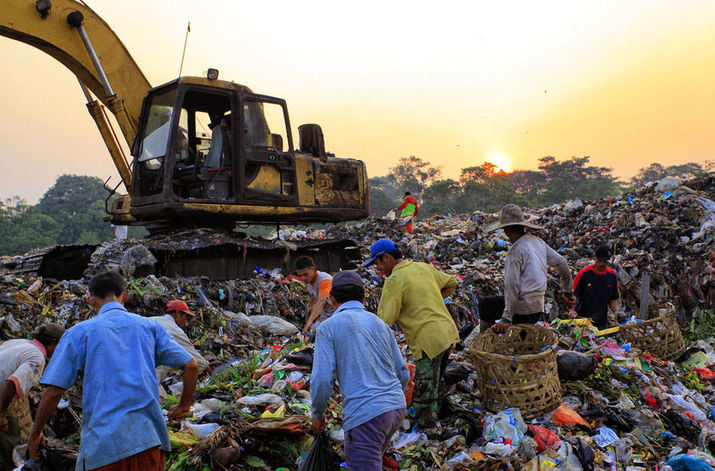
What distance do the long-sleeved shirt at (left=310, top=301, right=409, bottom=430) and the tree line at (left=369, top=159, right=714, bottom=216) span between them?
27852 mm

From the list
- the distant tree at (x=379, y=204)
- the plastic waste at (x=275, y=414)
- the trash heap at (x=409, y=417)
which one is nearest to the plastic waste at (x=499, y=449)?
the trash heap at (x=409, y=417)

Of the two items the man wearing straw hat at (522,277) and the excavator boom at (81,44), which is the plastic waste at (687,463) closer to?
the man wearing straw hat at (522,277)

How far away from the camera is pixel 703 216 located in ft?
37.7

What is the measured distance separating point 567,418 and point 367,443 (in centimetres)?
194

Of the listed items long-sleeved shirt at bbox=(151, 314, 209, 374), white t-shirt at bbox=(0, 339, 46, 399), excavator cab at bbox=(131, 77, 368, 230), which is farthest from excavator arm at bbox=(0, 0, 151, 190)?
white t-shirt at bbox=(0, 339, 46, 399)

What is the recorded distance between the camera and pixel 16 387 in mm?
3457

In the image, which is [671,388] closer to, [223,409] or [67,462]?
[223,409]

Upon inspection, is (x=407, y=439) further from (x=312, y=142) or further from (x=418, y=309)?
(x=312, y=142)

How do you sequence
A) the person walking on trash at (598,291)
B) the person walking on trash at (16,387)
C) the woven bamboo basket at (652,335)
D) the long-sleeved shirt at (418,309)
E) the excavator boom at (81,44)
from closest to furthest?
the person walking on trash at (16,387) < the long-sleeved shirt at (418,309) < the woven bamboo basket at (652,335) < the person walking on trash at (598,291) < the excavator boom at (81,44)

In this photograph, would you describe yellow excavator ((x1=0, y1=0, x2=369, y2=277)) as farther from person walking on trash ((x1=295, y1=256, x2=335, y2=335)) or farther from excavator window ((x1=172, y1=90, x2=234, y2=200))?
person walking on trash ((x1=295, y1=256, x2=335, y2=335))

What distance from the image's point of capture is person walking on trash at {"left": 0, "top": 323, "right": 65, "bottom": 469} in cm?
346

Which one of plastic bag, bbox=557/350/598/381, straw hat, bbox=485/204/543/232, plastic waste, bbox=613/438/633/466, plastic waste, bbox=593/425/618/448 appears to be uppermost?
straw hat, bbox=485/204/543/232

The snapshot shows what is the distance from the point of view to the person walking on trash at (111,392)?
2.38 m

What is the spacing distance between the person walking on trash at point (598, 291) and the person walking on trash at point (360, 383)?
12.5 feet
